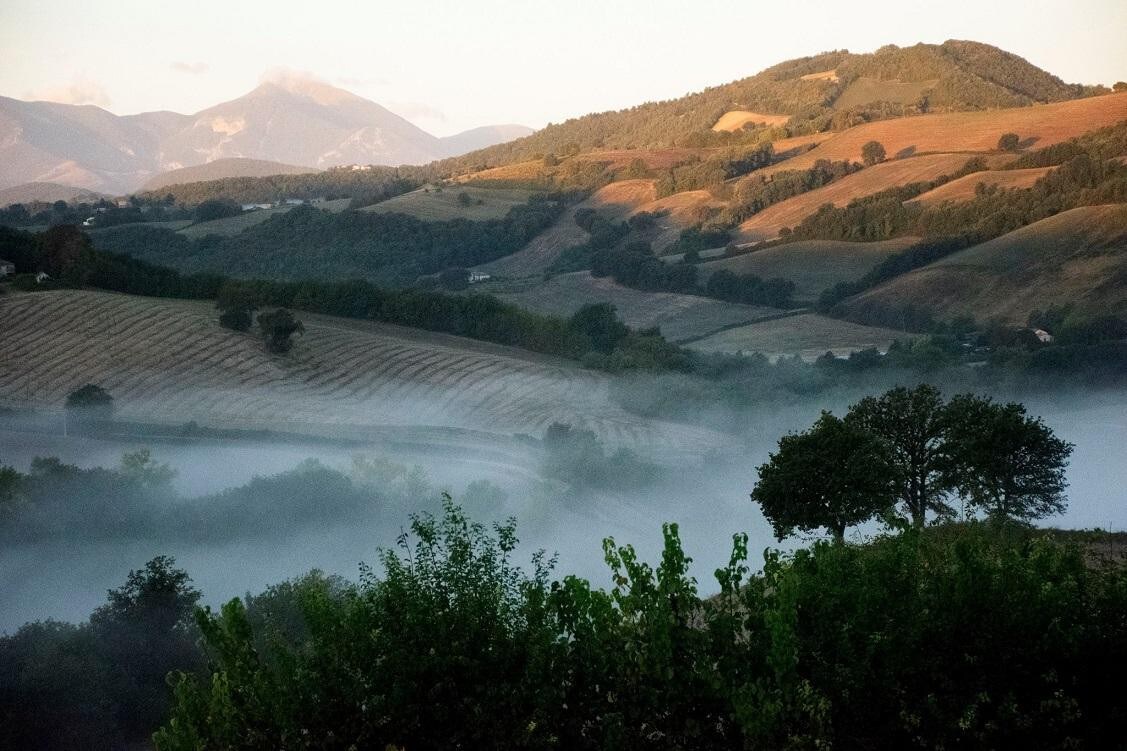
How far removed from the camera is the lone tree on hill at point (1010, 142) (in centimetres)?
11019

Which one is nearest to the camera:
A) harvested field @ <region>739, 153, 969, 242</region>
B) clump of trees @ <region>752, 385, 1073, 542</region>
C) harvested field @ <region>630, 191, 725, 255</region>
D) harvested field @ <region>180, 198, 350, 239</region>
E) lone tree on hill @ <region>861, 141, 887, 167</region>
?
clump of trees @ <region>752, 385, 1073, 542</region>

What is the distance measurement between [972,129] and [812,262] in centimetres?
3788

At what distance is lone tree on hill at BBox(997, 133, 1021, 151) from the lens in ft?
362

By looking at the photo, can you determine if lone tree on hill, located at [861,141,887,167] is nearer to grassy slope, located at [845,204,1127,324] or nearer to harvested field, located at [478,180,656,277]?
harvested field, located at [478,180,656,277]

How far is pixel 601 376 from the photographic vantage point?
70375 mm

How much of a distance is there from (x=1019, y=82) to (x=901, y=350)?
444 ft

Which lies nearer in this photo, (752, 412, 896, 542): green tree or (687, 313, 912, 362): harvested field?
(752, 412, 896, 542): green tree

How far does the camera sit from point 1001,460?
101 ft

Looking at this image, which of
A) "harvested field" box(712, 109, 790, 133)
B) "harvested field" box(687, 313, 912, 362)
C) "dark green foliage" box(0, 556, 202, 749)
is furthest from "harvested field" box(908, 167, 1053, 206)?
"dark green foliage" box(0, 556, 202, 749)

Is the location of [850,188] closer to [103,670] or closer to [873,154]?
[873,154]

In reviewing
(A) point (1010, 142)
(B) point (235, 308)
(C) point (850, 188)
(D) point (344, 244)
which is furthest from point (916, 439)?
(D) point (344, 244)

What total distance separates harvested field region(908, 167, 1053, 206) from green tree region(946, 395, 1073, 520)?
7164cm

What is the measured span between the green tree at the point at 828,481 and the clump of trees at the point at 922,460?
0.02 meters

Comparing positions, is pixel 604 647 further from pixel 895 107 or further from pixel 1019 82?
pixel 1019 82
